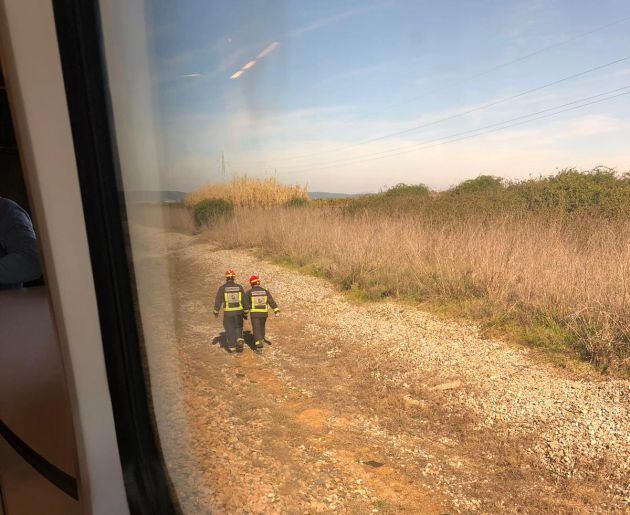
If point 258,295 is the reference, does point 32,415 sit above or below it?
below

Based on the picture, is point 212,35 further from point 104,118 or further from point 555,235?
point 555,235

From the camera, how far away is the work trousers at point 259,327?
1225 millimetres

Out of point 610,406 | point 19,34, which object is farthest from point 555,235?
point 19,34

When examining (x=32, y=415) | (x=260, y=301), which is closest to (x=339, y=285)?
(x=260, y=301)

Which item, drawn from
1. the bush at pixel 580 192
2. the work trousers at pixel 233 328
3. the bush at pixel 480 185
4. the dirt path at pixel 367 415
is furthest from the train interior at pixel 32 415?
the bush at pixel 580 192

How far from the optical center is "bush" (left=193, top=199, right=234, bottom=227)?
1250 mm

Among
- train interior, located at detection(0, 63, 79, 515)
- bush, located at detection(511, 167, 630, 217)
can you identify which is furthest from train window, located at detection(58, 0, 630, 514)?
train interior, located at detection(0, 63, 79, 515)

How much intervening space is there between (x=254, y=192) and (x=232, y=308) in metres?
0.31

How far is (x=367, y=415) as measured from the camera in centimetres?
109

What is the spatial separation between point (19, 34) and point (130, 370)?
3.21 ft

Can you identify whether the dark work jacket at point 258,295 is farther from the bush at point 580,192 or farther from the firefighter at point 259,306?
the bush at point 580,192

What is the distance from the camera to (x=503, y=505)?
876mm

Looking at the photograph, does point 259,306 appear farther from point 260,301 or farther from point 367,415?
point 367,415

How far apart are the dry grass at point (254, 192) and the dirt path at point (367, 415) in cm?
15
